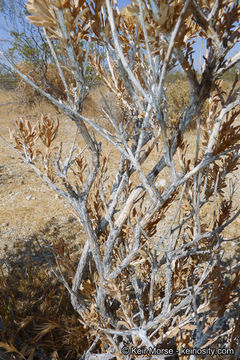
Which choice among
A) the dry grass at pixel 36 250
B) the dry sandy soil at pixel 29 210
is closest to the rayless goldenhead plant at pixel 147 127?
the dry grass at pixel 36 250

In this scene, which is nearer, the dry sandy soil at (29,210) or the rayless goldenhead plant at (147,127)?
the rayless goldenhead plant at (147,127)

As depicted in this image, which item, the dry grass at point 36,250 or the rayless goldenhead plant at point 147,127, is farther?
the dry grass at point 36,250

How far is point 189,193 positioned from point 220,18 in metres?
0.78

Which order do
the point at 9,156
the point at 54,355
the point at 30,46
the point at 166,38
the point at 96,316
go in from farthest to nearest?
the point at 30,46 < the point at 9,156 < the point at 54,355 < the point at 96,316 < the point at 166,38

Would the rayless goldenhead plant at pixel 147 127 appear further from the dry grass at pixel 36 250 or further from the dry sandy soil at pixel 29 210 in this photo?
the dry sandy soil at pixel 29 210

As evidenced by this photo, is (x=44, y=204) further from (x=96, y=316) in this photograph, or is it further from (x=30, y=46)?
(x=30, y=46)

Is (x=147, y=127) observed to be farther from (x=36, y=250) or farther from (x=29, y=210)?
(x=29, y=210)

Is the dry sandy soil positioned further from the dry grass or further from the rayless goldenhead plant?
the rayless goldenhead plant

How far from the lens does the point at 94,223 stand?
3.92 ft

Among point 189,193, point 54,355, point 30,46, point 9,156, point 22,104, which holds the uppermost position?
point 30,46

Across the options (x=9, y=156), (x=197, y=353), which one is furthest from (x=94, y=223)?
(x=9, y=156)

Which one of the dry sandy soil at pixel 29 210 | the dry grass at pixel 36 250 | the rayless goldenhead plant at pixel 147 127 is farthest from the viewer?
the dry sandy soil at pixel 29 210

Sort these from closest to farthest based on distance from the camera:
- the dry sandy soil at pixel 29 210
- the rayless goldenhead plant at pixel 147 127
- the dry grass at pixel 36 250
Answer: the rayless goldenhead plant at pixel 147 127
the dry grass at pixel 36 250
the dry sandy soil at pixel 29 210

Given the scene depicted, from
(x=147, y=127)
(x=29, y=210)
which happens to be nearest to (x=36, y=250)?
(x=29, y=210)
